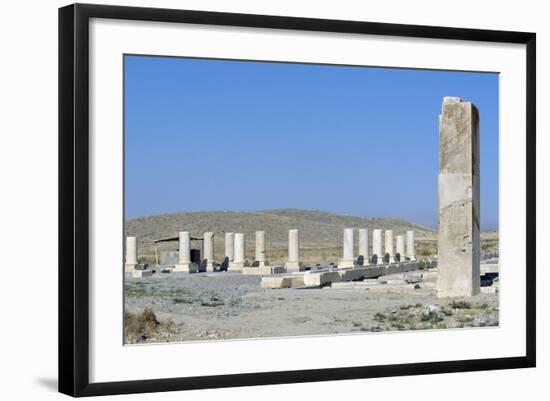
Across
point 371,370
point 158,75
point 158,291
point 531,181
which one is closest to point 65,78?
point 158,75

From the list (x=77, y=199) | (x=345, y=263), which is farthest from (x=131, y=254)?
(x=345, y=263)

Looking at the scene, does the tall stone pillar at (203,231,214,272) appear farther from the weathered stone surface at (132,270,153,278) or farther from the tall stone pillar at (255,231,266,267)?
the weathered stone surface at (132,270,153,278)

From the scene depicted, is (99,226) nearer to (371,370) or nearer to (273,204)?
Result: (273,204)

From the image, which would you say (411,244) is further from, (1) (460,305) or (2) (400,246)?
(1) (460,305)

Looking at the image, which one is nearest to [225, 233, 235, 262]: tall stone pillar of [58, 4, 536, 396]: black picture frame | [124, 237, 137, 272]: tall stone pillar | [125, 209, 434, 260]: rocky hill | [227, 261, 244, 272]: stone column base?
[125, 209, 434, 260]: rocky hill

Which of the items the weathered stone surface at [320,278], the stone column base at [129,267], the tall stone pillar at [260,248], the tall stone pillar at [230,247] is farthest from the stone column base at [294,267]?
the stone column base at [129,267]
